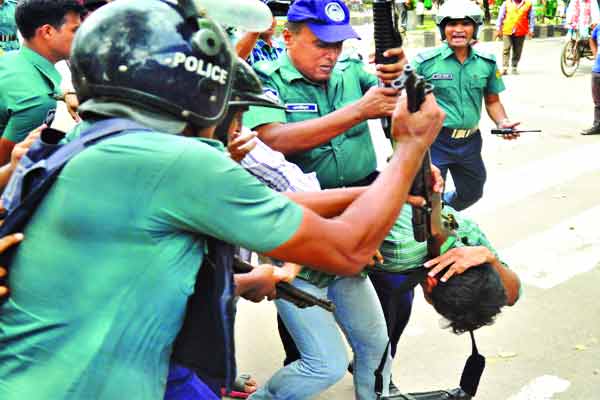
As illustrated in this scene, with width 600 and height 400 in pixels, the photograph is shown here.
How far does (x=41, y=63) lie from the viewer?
138 inches

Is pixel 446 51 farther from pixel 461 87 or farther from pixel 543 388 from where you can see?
pixel 543 388

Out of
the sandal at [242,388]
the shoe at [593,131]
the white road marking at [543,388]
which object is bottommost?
the shoe at [593,131]

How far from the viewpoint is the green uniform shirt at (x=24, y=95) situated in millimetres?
3328

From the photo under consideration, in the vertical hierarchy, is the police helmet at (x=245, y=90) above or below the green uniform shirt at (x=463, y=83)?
above

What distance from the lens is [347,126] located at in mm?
3197

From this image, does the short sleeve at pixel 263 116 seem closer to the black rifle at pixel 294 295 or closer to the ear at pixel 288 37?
the ear at pixel 288 37

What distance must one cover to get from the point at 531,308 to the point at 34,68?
319cm

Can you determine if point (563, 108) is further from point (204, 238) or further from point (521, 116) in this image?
point (204, 238)

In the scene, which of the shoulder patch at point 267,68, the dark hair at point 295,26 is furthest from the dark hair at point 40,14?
the dark hair at point 295,26

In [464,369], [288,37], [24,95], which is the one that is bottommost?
[464,369]

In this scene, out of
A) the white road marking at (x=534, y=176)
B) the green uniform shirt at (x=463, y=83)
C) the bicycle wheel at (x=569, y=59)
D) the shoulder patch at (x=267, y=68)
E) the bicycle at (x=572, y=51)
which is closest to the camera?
the shoulder patch at (x=267, y=68)

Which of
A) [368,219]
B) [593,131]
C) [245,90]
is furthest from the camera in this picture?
[593,131]

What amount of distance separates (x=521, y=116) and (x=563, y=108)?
973 mm

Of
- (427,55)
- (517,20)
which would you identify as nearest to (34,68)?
(427,55)
